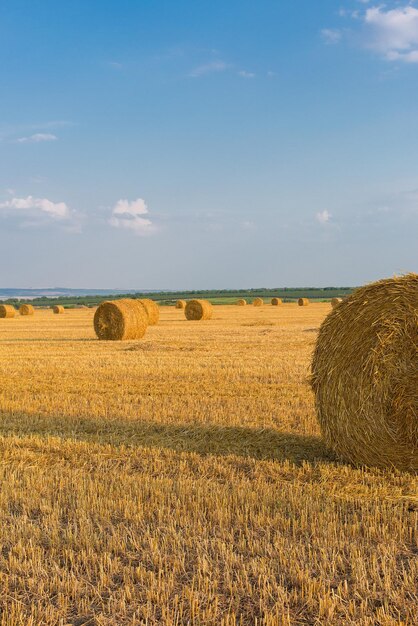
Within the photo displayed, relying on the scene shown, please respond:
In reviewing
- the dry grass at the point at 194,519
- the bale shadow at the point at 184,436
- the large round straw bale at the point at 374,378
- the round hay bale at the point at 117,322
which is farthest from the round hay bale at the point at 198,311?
the large round straw bale at the point at 374,378

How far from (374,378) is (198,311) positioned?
29.9 m

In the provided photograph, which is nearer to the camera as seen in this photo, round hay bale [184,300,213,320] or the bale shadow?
the bale shadow

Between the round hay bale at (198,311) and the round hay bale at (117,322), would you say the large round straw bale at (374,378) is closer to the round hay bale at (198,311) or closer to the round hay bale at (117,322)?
the round hay bale at (117,322)

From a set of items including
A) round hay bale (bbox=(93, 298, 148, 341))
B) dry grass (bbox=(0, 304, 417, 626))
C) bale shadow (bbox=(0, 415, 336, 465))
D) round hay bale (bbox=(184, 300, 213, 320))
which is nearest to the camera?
dry grass (bbox=(0, 304, 417, 626))

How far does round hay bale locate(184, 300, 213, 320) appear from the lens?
122 feet

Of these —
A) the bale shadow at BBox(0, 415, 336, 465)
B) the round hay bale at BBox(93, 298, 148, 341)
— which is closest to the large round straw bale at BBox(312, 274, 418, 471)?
the bale shadow at BBox(0, 415, 336, 465)

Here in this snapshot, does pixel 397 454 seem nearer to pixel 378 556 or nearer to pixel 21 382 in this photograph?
pixel 378 556

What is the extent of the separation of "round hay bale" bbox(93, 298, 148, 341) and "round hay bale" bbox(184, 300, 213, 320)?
13.0 m

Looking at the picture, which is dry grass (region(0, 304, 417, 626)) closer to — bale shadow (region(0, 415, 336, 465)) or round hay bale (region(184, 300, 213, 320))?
bale shadow (region(0, 415, 336, 465))

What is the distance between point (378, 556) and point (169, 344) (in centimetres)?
1638

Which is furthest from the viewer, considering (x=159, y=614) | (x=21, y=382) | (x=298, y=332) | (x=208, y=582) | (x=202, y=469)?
(x=298, y=332)

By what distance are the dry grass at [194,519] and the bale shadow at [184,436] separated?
31mm

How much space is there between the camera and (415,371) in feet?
23.4

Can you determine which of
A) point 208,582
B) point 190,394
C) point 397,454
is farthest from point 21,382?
point 208,582
